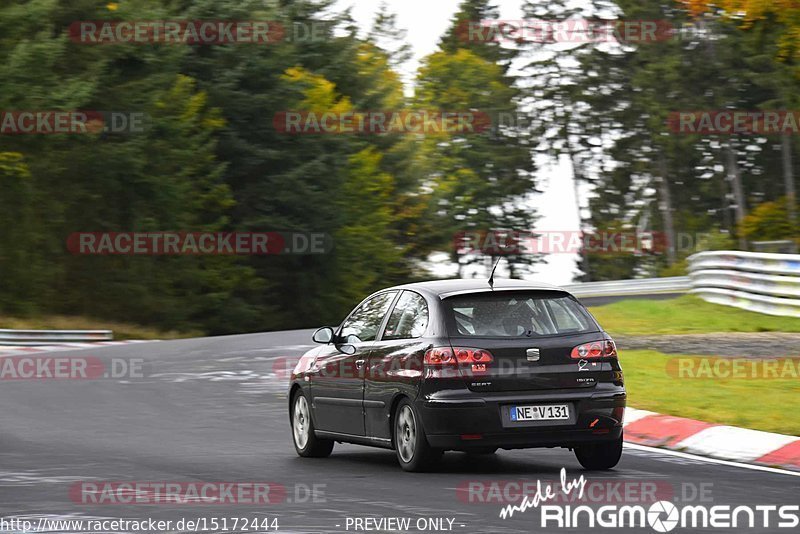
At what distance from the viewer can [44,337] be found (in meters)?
34.5

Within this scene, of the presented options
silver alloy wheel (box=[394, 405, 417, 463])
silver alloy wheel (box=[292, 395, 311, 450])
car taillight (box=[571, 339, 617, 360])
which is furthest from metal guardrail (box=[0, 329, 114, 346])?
car taillight (box=[571, 339, 617, 360])

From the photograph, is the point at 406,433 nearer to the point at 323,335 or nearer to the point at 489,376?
the point at 489,376

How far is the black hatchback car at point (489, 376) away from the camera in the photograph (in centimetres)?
1056

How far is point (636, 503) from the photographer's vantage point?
905 cm

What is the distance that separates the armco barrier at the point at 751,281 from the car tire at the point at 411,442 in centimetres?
1577

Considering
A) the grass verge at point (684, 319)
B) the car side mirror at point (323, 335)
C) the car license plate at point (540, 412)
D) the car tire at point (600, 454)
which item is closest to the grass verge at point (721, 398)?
the car tire at point (600, 454)

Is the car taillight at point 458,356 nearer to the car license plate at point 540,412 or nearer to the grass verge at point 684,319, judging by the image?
the car license plate at point 540,412

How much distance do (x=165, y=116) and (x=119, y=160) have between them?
14.9ft

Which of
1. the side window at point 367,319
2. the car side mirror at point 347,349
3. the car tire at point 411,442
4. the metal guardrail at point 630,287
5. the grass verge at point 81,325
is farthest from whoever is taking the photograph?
the metal guardrail at point 630,287

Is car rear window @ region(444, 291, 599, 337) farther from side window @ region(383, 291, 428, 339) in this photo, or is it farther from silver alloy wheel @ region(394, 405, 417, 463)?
silver alloy wheel @ region(394, 405, 417, 463)

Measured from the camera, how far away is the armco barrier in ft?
85.4

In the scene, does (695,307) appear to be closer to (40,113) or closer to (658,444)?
(658,444)

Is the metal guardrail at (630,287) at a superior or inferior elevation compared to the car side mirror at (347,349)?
inferior

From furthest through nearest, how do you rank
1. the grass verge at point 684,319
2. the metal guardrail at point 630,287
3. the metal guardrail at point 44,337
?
the metal guardrail at point 630,287
the metal guardrail at point 44,337
the grass verge at point 684,319
